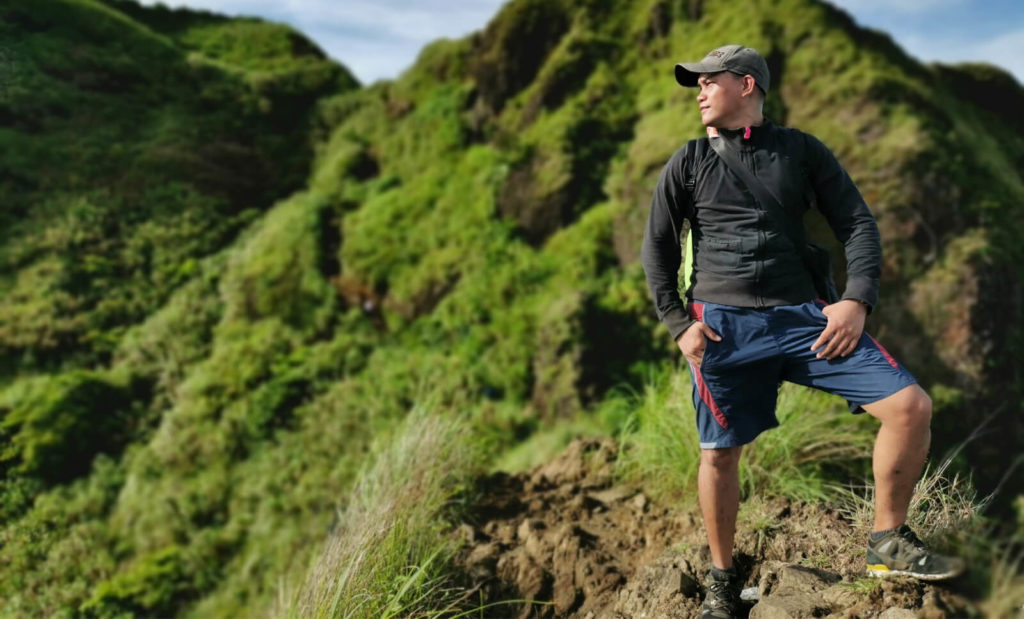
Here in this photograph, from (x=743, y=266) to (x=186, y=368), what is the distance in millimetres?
8392

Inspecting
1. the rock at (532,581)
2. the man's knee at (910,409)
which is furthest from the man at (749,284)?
the rock at (532,581)

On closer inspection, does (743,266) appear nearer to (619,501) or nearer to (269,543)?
(619,501)

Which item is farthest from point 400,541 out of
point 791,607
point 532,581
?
point 791,607

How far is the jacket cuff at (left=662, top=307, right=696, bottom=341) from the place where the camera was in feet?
8.16

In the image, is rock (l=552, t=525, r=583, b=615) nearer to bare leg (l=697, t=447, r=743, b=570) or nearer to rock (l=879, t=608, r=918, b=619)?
bare leg (l=697, t=447, r=743, b=570)

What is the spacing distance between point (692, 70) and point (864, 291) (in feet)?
3.17

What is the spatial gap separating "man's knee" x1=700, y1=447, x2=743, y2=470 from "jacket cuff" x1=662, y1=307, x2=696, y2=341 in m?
0.43

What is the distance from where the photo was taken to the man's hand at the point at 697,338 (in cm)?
244

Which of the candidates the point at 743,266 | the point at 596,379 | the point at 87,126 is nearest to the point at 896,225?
the point at 596,379

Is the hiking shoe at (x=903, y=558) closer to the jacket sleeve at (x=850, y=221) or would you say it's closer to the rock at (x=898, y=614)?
the rock at (x=898, y=614)

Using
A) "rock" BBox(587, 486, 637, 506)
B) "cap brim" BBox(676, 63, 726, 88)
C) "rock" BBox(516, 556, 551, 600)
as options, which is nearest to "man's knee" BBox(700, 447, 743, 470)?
"cap brim" BBox(676, 63, 726, 88)

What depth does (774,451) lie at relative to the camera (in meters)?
3.86

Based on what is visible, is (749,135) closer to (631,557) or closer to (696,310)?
(696,310)

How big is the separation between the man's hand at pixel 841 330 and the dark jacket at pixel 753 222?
76 millimetres
